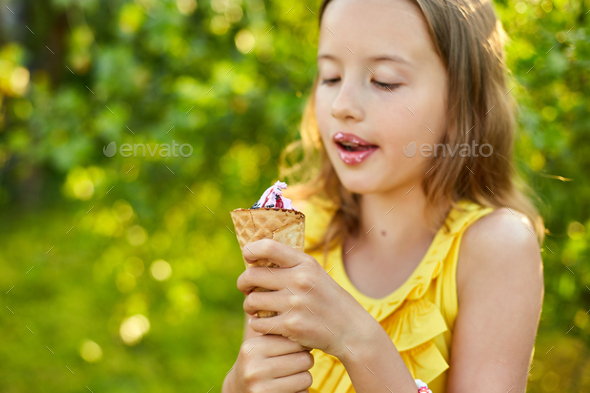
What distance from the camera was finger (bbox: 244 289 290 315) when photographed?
1.22 metres

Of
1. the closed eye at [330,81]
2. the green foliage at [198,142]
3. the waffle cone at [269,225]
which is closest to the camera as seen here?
the waffle cone at [269,225]

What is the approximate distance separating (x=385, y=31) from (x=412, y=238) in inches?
29.5

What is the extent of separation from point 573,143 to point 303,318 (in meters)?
1.94

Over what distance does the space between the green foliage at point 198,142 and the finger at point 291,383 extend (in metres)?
1.32

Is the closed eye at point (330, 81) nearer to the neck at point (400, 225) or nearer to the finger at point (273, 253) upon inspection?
the neck at point (400, 225)

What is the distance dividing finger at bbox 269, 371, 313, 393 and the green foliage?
1325 mm

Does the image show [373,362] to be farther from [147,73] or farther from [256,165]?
[147,73]

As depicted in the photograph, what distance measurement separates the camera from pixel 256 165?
269 centimetres

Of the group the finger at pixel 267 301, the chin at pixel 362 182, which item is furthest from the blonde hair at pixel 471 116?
the finger at pixel 267 301

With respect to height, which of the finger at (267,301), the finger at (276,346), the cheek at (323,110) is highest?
the cheek at (323,110)

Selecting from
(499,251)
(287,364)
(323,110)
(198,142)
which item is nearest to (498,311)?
(499,251)

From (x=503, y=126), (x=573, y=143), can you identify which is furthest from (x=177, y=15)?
(x=573, y=143)

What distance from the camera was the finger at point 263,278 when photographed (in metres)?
1.23

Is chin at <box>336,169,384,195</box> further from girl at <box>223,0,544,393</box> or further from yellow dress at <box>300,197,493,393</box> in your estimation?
yellow dress at <box>300,197,493,393</box>
